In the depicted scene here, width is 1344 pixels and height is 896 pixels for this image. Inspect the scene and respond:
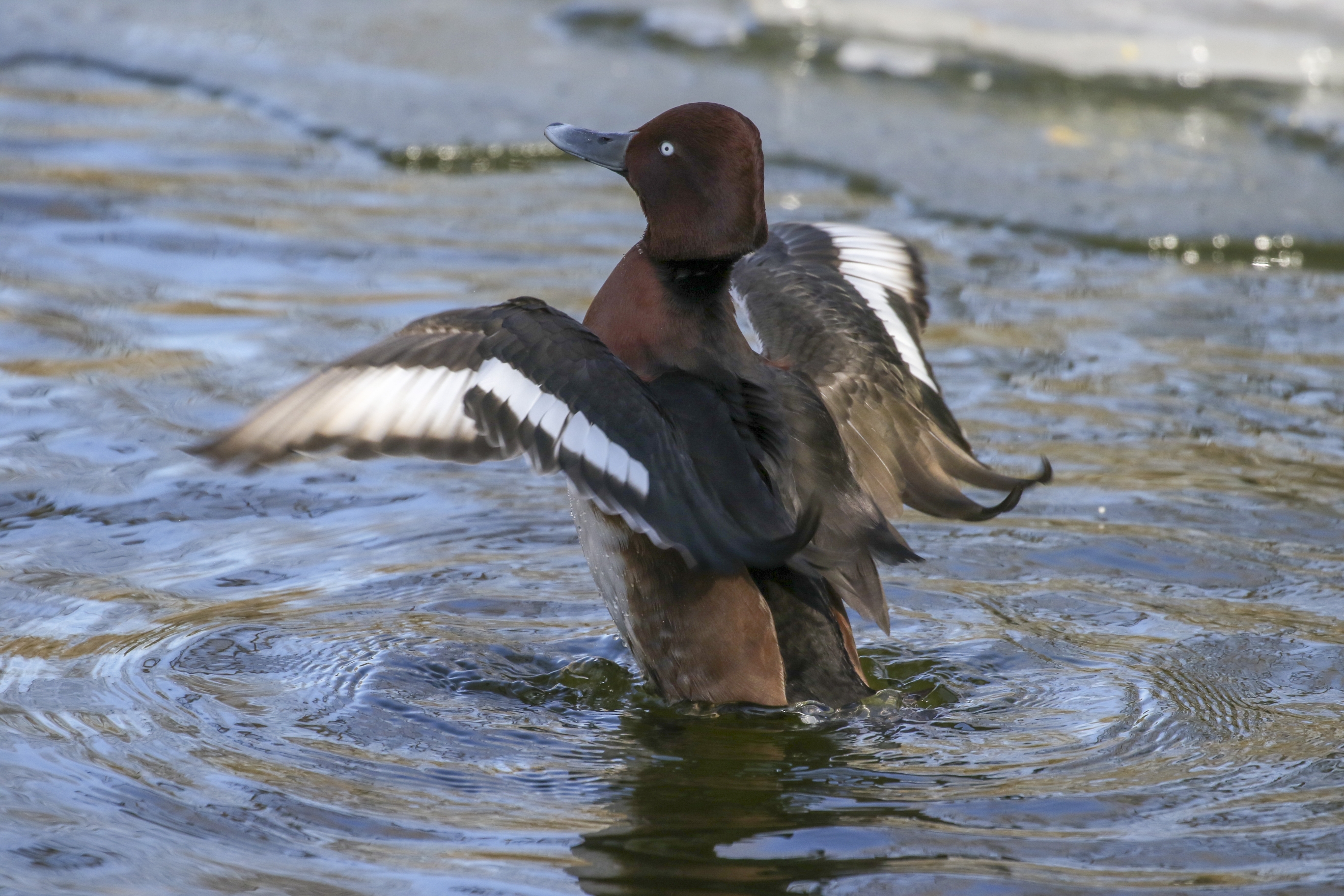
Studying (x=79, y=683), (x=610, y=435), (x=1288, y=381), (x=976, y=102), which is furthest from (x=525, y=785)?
(x=976, y=102)

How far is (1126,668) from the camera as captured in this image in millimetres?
4266

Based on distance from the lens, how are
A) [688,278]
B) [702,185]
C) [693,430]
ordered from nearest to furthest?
1. [693,430]
2. [702,185]
3. [688,278]

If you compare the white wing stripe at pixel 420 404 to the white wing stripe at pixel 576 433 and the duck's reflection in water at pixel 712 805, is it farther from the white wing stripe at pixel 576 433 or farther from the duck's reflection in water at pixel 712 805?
the duck's reflection in water at pixel 712 805

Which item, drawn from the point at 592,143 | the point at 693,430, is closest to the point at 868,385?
the point at 693,430

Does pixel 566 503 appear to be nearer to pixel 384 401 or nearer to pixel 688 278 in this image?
pixel 688 278

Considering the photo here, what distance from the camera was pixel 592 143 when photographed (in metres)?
4.50

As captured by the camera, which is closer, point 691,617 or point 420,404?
point 420,404

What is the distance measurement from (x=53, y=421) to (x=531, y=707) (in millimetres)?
2451

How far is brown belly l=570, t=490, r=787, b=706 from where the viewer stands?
4.10 meters

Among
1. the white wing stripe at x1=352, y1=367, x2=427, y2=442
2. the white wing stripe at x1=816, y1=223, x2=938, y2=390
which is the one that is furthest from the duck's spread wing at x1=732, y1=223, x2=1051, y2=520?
the white wing stripe at x1=352, y1=367, x2=427, y2=442

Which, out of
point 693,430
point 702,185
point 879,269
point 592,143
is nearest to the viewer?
point 693,430

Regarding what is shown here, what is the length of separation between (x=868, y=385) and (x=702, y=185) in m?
0.84

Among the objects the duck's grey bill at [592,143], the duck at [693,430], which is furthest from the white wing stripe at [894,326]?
the duck's grey bill at [592,143]

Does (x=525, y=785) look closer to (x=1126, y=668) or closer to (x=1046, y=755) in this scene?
(x=1046, y=755)
